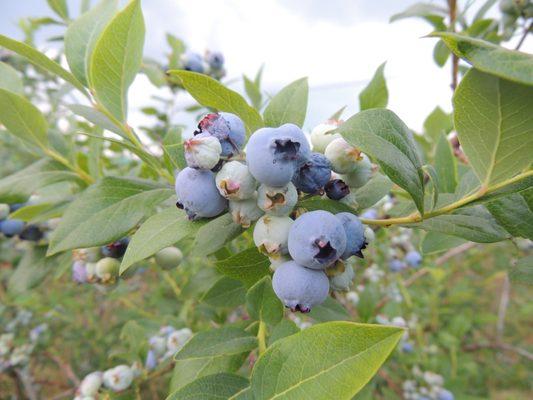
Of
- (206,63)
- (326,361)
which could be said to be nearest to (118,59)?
(326,361)

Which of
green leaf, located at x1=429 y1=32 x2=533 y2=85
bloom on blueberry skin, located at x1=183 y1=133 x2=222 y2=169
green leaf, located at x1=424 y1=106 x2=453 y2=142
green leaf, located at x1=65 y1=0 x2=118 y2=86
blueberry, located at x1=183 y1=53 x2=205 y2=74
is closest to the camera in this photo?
green leaf, located at x1=429 y1=32 x2=533 y2=85

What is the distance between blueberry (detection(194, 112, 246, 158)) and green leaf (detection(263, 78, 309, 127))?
14cm

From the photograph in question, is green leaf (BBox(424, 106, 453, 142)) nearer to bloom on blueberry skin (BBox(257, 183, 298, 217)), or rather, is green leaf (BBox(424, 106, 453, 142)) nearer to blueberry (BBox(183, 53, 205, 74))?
blueberry (BBox(183, 53, 205, 74))

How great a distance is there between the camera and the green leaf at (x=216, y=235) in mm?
775

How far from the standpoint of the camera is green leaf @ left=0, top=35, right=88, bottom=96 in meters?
0.81

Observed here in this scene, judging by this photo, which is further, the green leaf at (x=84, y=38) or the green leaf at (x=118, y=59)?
the green leaf at (x=84, y=38)

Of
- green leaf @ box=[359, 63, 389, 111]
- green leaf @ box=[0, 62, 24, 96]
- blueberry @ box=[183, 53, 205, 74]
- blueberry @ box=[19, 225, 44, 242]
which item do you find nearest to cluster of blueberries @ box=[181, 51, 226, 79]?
blueberry @ box=[183, 53, 205, 74]

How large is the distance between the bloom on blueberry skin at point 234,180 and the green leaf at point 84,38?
0.52 meters

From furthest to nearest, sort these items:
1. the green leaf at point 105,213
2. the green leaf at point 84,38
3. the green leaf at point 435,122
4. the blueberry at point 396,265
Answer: the blueberry at point 396,265 → the green leaf at point 435,122 → the green leaf at point 84,38 → the green leaf at point 105,213

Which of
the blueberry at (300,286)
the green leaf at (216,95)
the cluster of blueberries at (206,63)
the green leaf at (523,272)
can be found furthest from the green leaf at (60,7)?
the green leaf at (523,272)

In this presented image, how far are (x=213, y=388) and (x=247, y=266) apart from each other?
0.23 meters

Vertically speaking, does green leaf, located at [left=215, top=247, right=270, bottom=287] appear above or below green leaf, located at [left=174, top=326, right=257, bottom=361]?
above

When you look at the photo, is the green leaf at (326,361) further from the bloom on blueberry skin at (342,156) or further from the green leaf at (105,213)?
the green leaf at (105,213)

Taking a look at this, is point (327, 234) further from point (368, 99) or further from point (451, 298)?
point (451, 298)
